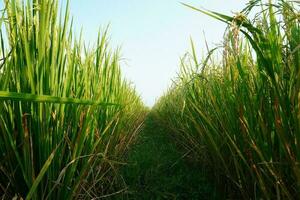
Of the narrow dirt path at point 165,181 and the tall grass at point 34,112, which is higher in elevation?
the tall grass at point 34,112

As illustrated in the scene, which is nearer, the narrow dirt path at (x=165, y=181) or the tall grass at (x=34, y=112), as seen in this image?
the tall grass at (x=34, y=112)

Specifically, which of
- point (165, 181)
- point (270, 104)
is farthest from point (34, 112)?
point (165, 181)

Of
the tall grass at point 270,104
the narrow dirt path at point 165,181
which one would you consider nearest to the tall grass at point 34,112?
the tall grass at point 270,104

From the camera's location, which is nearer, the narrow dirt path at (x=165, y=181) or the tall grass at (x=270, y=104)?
the tall grass at (x=270, y=104)

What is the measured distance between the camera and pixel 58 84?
1.24 metres

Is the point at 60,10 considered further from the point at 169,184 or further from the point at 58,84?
the point at 169,184

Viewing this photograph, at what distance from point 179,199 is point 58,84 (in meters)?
1.04

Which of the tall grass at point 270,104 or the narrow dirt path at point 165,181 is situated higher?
the tall grass at point 270,104

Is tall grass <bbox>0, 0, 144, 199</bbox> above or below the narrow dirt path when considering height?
above

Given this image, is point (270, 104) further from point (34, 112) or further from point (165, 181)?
point (165, 181)

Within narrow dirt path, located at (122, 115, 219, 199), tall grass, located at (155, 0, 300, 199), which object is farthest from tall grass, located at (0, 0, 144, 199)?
narrow dirt path, located at (122, 115, 219, 199)

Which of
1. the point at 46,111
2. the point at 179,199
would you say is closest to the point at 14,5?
the point at 46,111

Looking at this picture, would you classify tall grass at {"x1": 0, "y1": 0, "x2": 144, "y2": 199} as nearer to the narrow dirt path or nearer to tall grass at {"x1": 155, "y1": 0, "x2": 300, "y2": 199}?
tall grass at {"x1": 155, "y1": 0, "x2": 300, "y2": 199}

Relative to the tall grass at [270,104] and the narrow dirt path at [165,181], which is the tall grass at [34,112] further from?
the narrow dirt path at [165,181]
